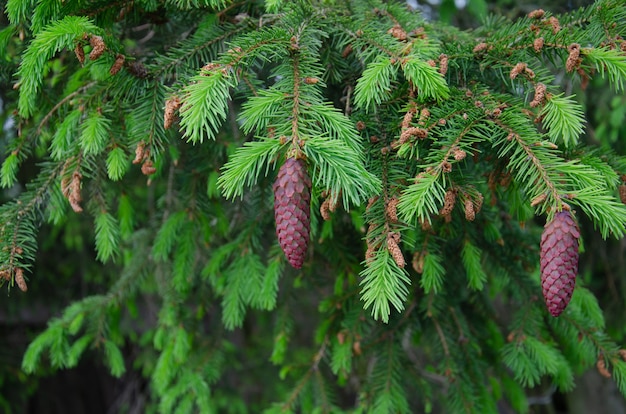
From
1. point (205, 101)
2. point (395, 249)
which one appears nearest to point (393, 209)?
point (395, 249)

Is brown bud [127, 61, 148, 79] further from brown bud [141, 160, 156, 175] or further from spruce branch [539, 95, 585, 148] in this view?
spruce branch [539, 95, 585, 148]

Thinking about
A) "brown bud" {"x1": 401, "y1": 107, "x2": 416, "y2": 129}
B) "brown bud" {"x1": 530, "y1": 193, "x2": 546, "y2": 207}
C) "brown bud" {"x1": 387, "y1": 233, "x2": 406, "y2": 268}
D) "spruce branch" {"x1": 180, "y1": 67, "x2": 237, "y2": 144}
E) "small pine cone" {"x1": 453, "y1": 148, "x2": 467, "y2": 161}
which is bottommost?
"brown bud" {"x1": 387, "y1": 233, "x2": 406, "y2": 268}

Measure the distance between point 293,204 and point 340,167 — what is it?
11 centimetres

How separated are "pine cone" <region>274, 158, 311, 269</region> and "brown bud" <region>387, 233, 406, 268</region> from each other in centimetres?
17

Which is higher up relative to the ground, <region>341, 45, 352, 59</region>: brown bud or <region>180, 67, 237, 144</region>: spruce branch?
<region>180, 67, 237, 144</region>: spruce branch

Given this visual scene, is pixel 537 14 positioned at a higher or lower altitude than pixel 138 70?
higher

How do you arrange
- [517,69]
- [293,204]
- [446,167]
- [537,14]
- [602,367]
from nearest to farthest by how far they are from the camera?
[293,204] → [446,167] → [517,69] → [537,14] → [602,367]

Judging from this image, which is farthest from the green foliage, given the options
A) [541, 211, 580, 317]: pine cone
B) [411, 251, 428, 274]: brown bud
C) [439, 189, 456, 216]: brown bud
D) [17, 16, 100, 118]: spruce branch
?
[17, 16, 100, 118]: spruce branch

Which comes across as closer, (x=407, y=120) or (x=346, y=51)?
(x=407, y=120)

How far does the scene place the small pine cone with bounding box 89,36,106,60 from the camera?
110cm

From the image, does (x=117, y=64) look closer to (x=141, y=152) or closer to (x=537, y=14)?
(x=141, y=152)

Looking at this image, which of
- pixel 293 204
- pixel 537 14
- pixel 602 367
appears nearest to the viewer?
pixel 293 204

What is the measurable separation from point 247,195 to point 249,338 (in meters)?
3.00

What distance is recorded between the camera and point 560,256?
90 centimetres
